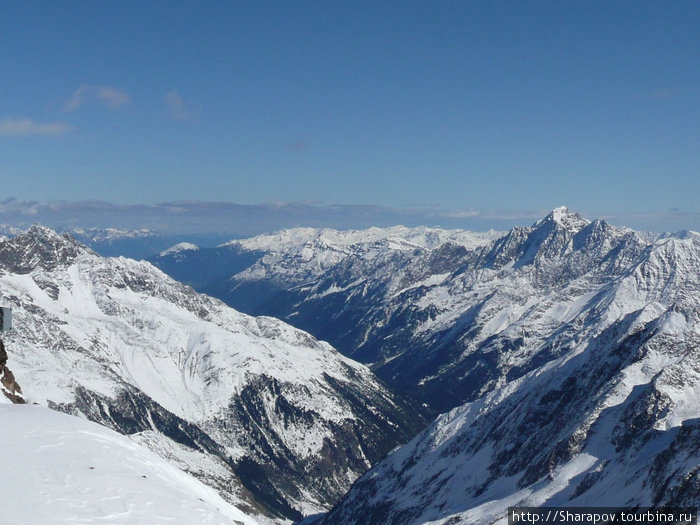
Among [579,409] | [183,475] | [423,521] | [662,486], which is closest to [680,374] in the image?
[579,409]

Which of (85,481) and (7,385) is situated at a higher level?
(85,481)

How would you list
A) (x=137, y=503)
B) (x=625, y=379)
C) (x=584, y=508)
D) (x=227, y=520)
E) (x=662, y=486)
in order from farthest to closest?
1. (x=625, y=379)
2. (x=584, y=508)
3. (x=662, y=486)
4. (x=227, y=520)
5. (x=137, y=503)

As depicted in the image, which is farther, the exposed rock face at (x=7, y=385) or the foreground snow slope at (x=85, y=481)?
the exposed rock face at (x=7, y=385)

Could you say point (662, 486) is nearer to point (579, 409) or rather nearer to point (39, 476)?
point (579, 409)

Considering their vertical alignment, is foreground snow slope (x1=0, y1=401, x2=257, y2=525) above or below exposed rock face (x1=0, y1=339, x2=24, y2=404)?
above

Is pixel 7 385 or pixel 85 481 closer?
pixel 85 481

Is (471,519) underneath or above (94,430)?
underneath

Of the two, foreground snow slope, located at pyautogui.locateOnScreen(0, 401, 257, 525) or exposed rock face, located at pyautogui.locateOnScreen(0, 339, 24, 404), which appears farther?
exposed rock face, located at pyautogui.locateOnScreen(0, 339, 24, 404)

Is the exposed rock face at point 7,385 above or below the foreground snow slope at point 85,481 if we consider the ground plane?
below
